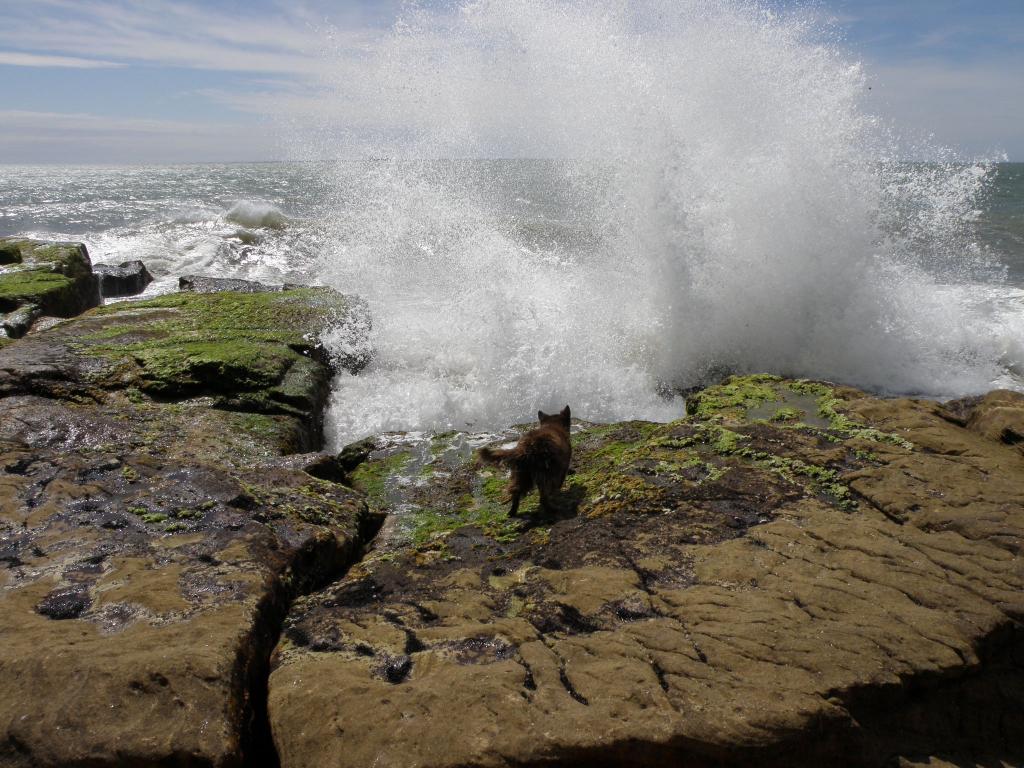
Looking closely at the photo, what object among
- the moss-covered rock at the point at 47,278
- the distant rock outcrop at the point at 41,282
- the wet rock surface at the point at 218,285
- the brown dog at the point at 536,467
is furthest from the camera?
the wet rock surface at the point at 218,285

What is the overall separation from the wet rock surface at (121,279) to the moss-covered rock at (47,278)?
0.50m

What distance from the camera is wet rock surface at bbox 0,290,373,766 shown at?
98.7 inches

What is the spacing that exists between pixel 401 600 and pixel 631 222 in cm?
900

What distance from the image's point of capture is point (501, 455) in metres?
4.91

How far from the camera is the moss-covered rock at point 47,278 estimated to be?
11427mm

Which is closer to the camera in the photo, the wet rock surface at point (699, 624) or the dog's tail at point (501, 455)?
the wet rock surface at point (699, 624)

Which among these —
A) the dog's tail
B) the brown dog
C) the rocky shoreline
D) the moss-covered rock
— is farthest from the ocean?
the brown dog

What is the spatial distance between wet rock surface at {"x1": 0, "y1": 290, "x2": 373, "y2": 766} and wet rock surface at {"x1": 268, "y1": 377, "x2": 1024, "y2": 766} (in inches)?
11.3

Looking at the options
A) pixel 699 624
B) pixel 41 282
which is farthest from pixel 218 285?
pixel 699 624

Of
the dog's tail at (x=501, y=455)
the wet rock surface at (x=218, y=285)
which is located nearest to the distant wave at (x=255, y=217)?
the wet rock surface at (x=218, y=285)

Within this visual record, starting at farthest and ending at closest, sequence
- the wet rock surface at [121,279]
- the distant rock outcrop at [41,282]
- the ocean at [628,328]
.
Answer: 1. the wet rock surface at [121,279]
2. the distant rock outcrop at [41,282]
3. the ocean at [628,328]

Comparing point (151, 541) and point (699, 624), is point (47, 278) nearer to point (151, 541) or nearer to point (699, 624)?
point (151, 541)

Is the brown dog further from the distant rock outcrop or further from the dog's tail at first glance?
the distant rock outcrop

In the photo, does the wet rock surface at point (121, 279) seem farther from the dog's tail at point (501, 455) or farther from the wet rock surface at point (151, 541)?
the dog's tail at point (501, 455)
